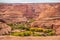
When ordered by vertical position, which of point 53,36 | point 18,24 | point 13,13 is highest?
point 13,13

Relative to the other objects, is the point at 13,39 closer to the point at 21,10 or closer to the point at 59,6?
the point at 21,10

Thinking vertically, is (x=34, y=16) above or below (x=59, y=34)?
above

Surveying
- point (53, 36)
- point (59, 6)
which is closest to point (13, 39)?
point (53, 36)

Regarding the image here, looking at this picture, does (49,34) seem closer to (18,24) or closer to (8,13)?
(18,24)

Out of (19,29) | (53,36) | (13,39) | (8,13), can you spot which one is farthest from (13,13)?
(53,36)

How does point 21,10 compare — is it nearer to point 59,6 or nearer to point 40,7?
point 40,7

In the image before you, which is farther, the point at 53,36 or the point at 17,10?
the point at 17,10

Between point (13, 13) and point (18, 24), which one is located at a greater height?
point (13, 13)

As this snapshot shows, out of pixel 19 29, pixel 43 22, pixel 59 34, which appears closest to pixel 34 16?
pixel 43 22

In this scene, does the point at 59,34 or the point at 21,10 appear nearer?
the point at 59,34
